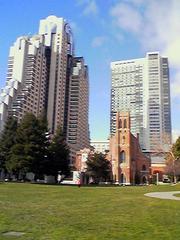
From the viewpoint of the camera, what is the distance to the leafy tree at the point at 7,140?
6694cm

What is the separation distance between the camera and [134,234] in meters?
8.28

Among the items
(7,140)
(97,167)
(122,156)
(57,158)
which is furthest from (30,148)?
(122,156)

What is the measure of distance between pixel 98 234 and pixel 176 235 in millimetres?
1774

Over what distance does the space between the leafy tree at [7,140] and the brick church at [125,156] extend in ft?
158

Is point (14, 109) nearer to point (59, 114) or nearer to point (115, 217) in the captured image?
point (59, 114)

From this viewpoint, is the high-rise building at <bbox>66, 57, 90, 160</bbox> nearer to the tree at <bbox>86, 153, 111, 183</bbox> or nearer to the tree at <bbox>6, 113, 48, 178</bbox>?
the tree at <bbox>86, 153, 111, 183</bbox>

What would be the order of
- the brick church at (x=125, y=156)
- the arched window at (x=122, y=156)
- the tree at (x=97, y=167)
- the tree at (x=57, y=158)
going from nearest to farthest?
the tree at (x=57, y=158)
the tree at (x=97, y=167)
the brick church at (x=125, y=156)
the arched window at (x=122, y=156)

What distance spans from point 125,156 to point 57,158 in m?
50.1

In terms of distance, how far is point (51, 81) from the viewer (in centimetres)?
17212

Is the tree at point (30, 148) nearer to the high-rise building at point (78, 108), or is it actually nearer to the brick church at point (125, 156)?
the brick church at point (125, 156)

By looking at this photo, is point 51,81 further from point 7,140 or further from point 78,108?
point 7,140

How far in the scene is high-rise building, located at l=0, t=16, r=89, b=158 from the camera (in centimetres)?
15162

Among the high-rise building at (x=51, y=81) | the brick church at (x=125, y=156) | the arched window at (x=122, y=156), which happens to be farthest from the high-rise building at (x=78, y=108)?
the arched window at (x=122, y=156)

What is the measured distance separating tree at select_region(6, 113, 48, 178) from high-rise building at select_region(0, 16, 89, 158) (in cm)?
7788
